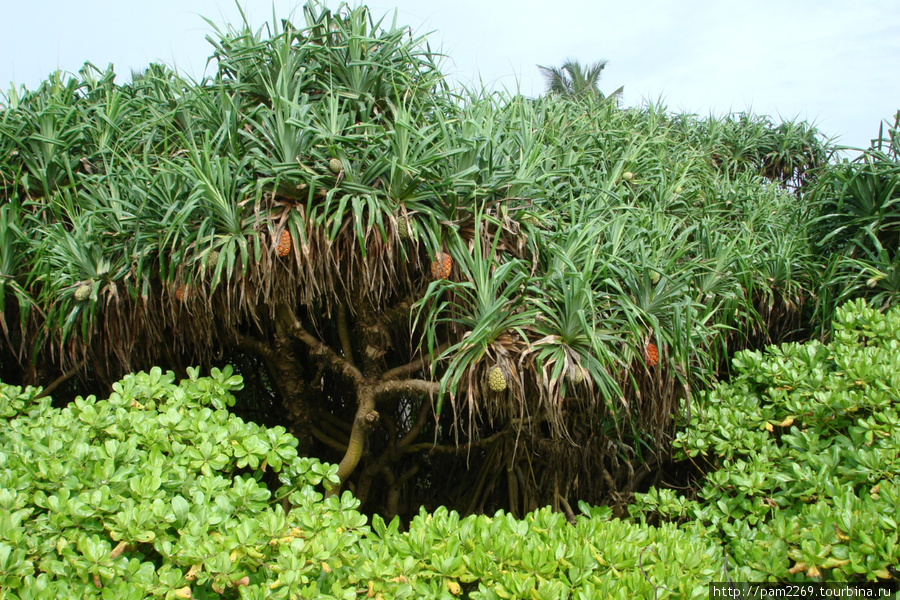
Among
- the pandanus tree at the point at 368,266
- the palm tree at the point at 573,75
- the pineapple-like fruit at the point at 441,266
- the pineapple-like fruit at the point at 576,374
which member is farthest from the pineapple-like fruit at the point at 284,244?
the palm tree at the point at 573,75

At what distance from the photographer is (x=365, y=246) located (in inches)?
123

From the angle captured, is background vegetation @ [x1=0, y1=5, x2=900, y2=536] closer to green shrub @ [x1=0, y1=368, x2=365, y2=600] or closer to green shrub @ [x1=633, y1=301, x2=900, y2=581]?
green shrub @ [x1=633, y1=301, x2=900, y2=581]

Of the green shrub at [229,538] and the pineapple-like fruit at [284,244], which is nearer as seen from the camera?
the green shrub at [229,538]

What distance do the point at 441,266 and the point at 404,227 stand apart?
0.24 metres

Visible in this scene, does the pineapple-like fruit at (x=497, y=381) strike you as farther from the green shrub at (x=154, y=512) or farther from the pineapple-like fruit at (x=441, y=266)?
the green shrub at (x=154, y=512)

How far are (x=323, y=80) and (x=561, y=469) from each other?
2.45 m

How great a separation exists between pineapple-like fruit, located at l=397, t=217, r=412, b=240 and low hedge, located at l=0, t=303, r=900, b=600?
3.14 ft

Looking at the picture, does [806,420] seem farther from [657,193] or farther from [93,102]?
[93,102]

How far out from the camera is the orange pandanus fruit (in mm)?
3174

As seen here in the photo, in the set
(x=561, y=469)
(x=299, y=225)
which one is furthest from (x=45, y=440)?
(x=561, y=469)

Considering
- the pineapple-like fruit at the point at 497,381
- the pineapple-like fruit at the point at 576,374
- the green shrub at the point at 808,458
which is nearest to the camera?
the green shrub at the point at 808,458

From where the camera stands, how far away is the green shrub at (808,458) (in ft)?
8.18

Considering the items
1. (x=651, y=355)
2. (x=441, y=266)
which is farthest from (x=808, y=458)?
(x=441, y=266)

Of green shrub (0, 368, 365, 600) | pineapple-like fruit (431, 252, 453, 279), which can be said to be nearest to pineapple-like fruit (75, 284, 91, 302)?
green shrub (0, 368, 365, 600)
